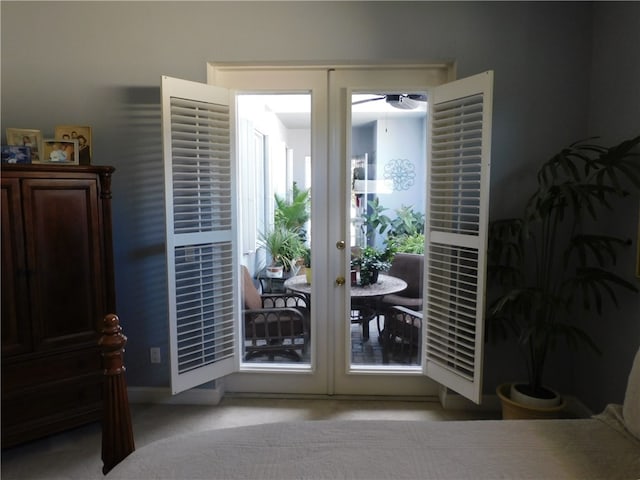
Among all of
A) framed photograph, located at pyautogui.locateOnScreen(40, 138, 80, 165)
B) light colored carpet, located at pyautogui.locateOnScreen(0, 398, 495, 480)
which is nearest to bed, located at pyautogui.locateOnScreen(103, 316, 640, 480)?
light colored carpet, located at pyautogui.locateOnScreen(0, 398, 495, 480)

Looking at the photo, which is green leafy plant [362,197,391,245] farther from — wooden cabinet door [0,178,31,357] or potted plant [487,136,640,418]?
wooden cabinet door [0,178,31,357]

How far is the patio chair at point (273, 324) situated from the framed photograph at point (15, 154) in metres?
1.44

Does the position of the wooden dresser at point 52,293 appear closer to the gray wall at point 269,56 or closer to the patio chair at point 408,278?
the gray wall at point 269,56

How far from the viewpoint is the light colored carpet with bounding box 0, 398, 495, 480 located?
2148 mm

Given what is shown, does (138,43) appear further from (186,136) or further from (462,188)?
(462,188)

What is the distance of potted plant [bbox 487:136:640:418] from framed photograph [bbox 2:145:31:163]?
8.89ft

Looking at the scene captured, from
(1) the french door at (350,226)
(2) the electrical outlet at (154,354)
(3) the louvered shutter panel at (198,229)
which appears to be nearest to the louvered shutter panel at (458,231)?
(1) the french door at (350,226)

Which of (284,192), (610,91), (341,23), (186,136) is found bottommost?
(284,192)

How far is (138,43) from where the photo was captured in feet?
8.57

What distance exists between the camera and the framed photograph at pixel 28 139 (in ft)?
8.02

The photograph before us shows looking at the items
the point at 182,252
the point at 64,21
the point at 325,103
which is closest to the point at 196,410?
the point at 182,252

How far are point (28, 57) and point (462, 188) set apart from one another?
283 cm

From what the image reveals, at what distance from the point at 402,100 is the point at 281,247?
4.20 ft

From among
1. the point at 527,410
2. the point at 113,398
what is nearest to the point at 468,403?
the point at 527,410
